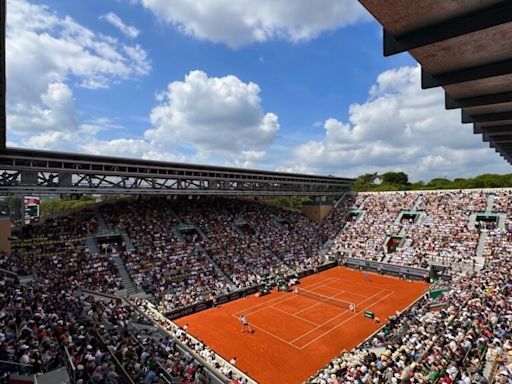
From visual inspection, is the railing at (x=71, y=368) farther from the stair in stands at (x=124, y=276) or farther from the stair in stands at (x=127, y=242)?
the stair in stands at (x=127, y=242)

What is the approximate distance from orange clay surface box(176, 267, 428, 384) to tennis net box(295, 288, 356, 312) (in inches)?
18.7

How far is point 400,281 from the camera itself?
1249 inches

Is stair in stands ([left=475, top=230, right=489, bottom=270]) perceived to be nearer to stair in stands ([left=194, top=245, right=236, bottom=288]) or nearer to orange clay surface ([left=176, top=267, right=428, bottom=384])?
orange clay surface ([left=176, top=267, right=428, bottom=384])

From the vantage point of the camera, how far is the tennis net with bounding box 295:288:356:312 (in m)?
25.0

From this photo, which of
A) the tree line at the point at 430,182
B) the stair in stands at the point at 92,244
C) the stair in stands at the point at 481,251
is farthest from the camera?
the tree line at the point at 430,182

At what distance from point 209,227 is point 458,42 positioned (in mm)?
31849

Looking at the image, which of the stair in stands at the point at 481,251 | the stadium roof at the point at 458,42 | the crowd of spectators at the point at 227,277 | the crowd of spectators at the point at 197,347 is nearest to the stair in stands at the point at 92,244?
the crowd of spectators at the point at 227,277

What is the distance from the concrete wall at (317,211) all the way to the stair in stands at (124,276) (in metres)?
31.1

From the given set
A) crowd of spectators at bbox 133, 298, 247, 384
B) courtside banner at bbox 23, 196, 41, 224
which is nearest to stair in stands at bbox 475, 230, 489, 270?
crowd of spectators at bbox 133, 298, 247, 384

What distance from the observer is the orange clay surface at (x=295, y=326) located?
56.7 ft

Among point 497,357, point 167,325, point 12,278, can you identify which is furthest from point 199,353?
point 497,357

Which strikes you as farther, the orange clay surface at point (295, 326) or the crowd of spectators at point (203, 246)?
the crowd of spectators at point (203, 246)

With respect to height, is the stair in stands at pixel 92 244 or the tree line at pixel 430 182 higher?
the tree line at pixel 430 182

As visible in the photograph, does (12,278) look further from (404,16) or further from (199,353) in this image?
(404,16)
